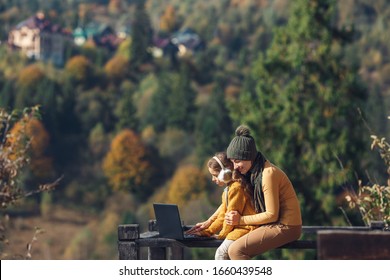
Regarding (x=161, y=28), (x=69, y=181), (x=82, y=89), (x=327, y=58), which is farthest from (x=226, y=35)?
(x=327, y=58)

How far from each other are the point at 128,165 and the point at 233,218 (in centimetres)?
12202

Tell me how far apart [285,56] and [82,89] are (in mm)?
100744

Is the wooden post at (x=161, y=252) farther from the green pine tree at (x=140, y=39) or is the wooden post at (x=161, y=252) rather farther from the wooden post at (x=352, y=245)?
the green pine tree at (x=140, y=39)

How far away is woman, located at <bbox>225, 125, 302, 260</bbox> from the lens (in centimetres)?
843

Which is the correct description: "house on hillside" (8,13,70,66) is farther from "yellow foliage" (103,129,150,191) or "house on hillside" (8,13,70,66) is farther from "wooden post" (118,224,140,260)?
"wooden post" (118,224,140,260)

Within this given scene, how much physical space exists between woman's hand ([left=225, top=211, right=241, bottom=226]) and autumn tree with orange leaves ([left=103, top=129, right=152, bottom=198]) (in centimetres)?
11856

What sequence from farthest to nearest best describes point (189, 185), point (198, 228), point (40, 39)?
point (40, 39), point (189, 185), point (198, 228)

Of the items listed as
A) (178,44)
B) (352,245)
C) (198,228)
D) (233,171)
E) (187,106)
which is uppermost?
(178,44)

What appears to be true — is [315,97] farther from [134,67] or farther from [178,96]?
[134,67]

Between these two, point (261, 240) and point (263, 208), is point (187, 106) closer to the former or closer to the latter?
point (263, 208)

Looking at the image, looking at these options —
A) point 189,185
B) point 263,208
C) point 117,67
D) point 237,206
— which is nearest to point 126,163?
point 189,185

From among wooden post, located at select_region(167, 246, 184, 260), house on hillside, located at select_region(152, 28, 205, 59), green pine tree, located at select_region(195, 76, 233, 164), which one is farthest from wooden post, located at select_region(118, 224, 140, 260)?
house on hillside, located at select_region(152, 28, 205, 59)

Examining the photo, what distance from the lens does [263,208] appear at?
8586 millimetres

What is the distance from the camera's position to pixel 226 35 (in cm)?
17750
